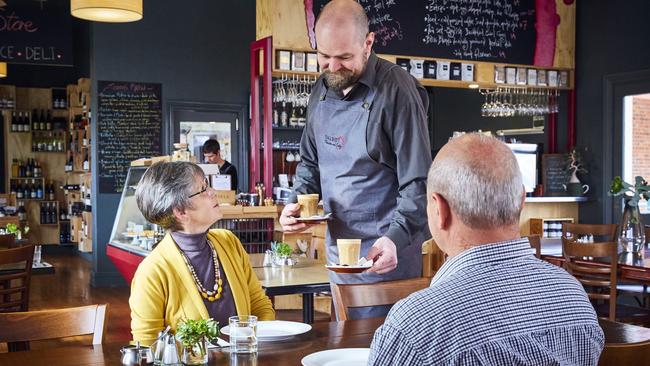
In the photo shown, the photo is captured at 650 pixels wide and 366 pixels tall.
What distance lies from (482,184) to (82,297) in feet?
27.6

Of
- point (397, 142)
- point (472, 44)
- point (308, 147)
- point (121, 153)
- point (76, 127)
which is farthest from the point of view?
point (76, 127)

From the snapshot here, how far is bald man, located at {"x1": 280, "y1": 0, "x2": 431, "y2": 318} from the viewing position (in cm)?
294

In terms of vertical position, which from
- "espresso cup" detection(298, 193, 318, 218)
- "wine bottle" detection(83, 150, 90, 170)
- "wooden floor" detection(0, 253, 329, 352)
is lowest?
"wooden floor" detection(0, 253, 329, 352)

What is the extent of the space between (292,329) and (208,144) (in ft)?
23.4

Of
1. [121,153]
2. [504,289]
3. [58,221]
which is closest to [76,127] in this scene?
[58,221]

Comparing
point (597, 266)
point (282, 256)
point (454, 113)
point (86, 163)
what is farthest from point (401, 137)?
point (454, 113)

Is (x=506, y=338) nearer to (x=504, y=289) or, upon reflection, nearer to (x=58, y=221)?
(x=504, y=289)

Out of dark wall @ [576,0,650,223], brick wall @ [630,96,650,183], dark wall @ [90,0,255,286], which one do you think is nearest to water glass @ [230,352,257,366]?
dark wall @ [576,0,650,223]

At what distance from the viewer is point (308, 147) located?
3.46 metres

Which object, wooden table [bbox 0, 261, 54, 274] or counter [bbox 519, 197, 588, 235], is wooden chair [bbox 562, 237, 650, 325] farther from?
wooden table [bbox 0, 261, 54, 274]

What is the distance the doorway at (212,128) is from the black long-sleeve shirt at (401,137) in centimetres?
766

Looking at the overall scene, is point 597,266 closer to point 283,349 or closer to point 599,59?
point 283,349

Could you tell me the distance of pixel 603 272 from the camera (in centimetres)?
566

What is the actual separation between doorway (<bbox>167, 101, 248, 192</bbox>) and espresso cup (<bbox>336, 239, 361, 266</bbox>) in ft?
26.2
